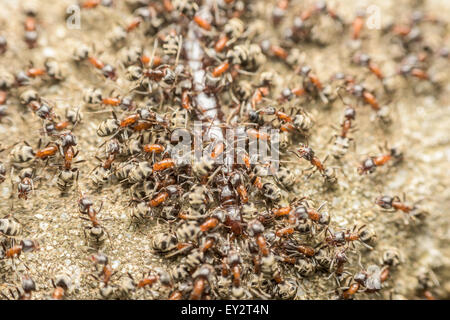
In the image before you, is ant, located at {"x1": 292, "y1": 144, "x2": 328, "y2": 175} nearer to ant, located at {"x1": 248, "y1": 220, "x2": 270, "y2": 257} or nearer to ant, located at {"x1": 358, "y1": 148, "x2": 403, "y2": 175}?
ant, located at {"x1": 358, "y1": 148, "x2": 403, "y2": 175}

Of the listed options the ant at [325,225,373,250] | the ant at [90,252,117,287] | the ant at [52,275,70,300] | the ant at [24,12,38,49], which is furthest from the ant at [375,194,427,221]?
the ant at [24,12,38,49]

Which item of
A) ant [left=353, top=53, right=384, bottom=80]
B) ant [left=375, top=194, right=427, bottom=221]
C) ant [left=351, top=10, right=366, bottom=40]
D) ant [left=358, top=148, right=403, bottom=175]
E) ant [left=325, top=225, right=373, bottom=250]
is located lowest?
ant [left=325, top=225, right=373, bottom=250]

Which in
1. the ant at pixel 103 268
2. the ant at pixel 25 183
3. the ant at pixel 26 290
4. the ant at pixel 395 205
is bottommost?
the ant at pixel 26 290

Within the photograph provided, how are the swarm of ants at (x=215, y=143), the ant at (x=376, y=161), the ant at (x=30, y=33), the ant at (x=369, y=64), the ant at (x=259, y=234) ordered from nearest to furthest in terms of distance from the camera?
the ant at (x=259, y=234) < the swarm of ants at (x=215, y=143) < the ant at (x=376, y=161) < the ant at (x=30, y=33) < the ant at (x=369, y=64)

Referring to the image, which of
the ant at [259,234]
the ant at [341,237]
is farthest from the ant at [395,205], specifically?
the ant at [259,234]

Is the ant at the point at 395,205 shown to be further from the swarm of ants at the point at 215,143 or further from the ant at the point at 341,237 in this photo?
the ant at the point at 341,237

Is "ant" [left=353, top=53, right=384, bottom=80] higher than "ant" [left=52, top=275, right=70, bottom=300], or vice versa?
"ant" [left=353, top=53, right=384, bottom=80]

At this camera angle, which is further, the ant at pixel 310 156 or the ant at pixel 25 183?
the ant at pixel 310 156

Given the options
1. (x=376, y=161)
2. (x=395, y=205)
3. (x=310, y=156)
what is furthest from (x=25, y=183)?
(x=395, y=205)

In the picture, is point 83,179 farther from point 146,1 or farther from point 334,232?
point 334,232
